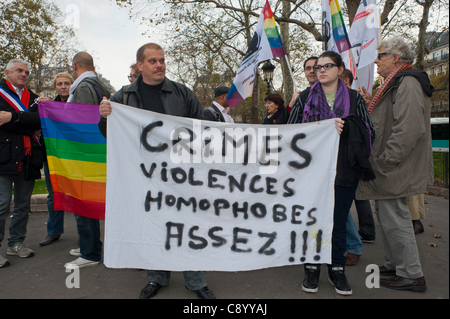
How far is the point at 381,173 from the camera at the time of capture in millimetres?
2838

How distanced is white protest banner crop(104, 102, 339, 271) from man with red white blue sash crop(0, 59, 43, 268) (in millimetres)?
1676

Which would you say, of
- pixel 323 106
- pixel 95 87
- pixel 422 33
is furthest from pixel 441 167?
pixel 422 33

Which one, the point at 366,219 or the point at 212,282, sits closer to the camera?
the point at 212,282

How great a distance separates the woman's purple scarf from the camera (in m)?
2.77

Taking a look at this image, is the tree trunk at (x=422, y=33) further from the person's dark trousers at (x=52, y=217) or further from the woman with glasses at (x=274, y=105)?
the person's dark trousers at (x=52, y=217)

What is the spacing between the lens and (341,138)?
2.81 meters

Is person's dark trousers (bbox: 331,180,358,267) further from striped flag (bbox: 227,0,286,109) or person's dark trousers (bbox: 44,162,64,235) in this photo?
person's dark trousers (bbox: 44,162,64,235)

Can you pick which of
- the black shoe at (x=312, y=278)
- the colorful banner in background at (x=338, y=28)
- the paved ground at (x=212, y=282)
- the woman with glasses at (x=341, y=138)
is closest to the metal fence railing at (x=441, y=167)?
the paved ground at (x=212, y=282)

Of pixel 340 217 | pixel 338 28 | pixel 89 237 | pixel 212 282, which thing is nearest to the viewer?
pixel 340 217

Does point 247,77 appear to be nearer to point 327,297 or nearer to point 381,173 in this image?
point 381,173

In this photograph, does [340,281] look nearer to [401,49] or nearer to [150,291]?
[150,291]

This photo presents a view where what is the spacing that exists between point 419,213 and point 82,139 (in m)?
4.28

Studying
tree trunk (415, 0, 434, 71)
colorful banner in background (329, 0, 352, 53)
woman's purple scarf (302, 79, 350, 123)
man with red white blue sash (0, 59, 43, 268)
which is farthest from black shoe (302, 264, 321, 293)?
tree trunk (415, 0, 434, 71)

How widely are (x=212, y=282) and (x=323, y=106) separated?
1.88 m
